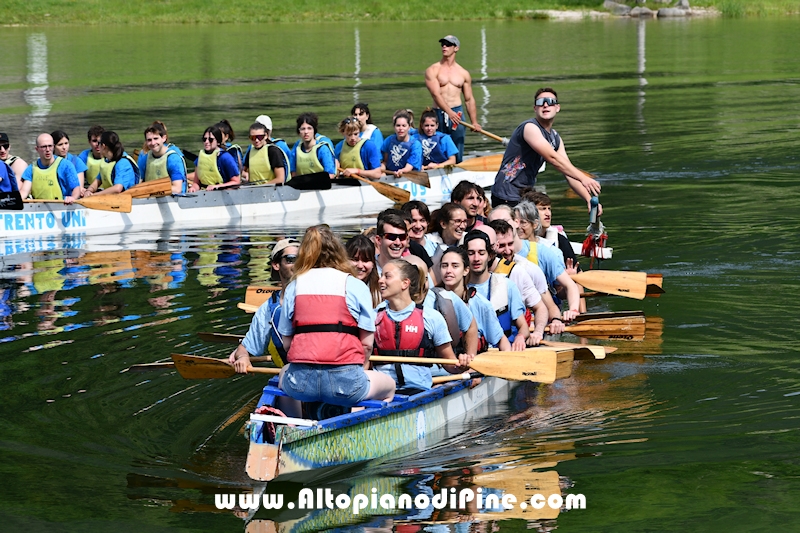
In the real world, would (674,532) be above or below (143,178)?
below

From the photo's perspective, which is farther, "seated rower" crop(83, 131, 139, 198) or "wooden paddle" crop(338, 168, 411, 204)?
"wooden paddle" crop(338, 168, 411, 204)

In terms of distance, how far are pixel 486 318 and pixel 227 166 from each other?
10497 mm

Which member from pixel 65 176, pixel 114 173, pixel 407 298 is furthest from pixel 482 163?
pixel 407 298

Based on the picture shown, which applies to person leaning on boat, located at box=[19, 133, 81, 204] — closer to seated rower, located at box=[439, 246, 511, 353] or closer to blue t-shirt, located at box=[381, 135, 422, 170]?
blue t-shirt, located at box=[381, 135, 422, 170]

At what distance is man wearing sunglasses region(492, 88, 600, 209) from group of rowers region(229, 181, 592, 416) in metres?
0.70

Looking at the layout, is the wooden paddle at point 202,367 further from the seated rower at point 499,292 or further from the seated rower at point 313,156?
the seated rower at point 313,156

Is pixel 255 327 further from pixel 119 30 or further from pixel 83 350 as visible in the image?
pixel 119 30

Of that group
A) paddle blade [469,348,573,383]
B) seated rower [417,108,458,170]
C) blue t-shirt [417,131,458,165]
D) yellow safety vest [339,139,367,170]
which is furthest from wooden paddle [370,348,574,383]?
blue t-shirt [417,131,458,165]

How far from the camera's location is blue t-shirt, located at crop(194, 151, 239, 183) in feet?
66.5

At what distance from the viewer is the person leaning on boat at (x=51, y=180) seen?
760 inches

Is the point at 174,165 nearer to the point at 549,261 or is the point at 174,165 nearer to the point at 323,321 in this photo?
the point at 549,261

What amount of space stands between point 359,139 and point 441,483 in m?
13.0

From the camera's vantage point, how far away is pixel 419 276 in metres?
9.84

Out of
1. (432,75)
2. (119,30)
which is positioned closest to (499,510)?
(432,75)
